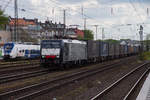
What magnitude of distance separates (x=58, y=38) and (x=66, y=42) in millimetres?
1421

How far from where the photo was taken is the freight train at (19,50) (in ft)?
131

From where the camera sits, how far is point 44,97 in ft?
39.7

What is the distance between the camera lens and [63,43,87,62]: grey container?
25.7 meters

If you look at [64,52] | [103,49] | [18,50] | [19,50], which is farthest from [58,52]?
[103,49]

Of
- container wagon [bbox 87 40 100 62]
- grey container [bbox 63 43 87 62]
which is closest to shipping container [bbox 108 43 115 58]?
container wagon [bbox 87 40 100 62]

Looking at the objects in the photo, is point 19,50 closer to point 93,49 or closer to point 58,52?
point 93,49

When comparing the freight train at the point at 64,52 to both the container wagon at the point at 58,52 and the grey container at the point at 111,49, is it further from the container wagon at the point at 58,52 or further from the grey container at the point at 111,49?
the grey container at the point at 111,49

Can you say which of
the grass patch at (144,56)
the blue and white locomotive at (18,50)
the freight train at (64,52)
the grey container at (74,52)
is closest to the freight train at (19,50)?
the blue and white locomotive at (18,50)

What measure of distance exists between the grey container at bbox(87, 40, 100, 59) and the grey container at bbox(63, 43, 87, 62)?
1.63 meters

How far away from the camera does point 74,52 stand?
27.8 metres

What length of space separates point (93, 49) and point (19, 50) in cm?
1153

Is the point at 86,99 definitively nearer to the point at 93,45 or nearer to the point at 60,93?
the point at 60,93

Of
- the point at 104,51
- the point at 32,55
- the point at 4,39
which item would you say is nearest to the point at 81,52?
the point at 104,51

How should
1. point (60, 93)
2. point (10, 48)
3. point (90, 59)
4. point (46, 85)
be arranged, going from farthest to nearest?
point (10, 48)
point (90, 59)
point (46, 85)
point (60, 93)
